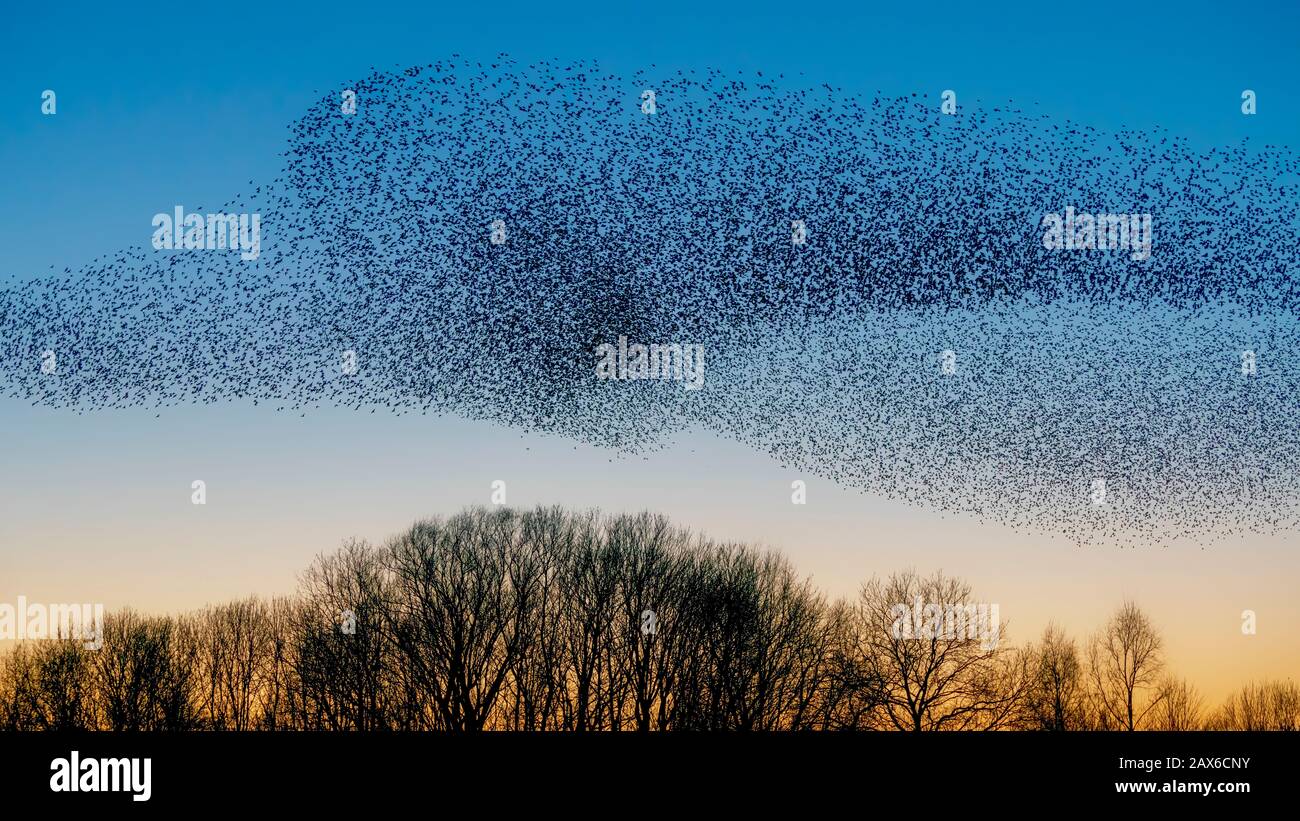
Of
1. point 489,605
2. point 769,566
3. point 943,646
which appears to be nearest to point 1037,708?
point 943,646

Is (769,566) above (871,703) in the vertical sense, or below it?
above

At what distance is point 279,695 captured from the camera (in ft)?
212

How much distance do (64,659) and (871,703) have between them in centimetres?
4153
